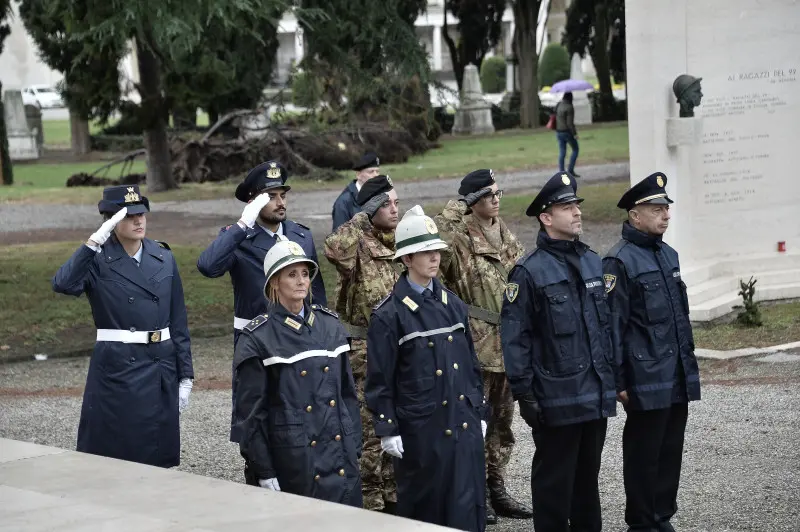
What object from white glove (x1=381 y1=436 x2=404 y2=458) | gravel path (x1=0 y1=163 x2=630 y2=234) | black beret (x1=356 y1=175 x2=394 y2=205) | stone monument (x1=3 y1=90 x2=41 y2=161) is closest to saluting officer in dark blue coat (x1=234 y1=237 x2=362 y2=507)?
white glove (x1=381 y1=436 x2=404 y2=458)

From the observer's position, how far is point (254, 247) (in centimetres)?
761

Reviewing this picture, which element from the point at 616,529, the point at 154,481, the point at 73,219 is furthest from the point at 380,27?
the point at 154,481

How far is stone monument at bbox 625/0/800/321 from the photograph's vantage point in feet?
44.5

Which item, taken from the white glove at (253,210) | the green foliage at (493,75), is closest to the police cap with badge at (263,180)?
the white glove at (253,210)

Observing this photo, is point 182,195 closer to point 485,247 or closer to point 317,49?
point 317,49

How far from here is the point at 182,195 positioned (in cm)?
2877

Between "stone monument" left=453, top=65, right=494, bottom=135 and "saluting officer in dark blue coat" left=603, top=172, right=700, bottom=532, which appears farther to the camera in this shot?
"stone monument" left=453, top=65, right=494, bottom=135

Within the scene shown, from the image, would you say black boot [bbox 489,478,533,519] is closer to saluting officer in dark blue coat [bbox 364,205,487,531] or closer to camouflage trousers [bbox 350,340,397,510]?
camouflage trousers [bbox 350,340,397,510]

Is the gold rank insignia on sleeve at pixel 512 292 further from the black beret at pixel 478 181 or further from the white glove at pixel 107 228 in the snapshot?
the white glove at pixel 107 228

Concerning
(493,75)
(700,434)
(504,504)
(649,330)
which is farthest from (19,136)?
(649,330)

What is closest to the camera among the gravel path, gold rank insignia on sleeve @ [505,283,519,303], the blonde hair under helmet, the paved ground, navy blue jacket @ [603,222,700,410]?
the blonde hair under helmet

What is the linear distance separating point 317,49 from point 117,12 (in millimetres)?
4919

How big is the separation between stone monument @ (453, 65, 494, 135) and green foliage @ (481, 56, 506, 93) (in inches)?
1040

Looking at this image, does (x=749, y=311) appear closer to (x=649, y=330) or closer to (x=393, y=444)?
(x=649, y=330)
